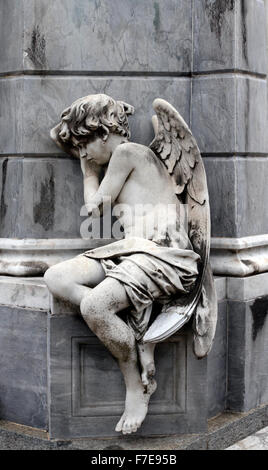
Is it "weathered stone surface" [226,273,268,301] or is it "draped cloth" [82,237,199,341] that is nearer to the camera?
"draped cloth" [82,237,199,341]

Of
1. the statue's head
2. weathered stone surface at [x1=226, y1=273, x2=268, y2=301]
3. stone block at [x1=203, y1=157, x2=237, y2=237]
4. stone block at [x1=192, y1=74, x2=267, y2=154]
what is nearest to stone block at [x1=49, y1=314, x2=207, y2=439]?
weathered stone surface at [x1=226, y1=273, x2=268, y2=301]

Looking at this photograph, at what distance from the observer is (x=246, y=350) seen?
5668 mm

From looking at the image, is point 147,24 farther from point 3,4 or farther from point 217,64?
point 3,4

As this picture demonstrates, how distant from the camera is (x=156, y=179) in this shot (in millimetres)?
5305

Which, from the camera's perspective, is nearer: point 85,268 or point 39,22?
point 85,268

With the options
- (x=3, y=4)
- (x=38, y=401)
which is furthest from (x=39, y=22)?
(x=38, y=401)

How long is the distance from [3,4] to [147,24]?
1136 millimetres

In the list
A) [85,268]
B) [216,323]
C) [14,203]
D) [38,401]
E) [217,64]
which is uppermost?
[217,64]

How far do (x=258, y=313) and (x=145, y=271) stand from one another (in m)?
1.35

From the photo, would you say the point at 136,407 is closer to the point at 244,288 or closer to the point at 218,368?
the point at 218,368

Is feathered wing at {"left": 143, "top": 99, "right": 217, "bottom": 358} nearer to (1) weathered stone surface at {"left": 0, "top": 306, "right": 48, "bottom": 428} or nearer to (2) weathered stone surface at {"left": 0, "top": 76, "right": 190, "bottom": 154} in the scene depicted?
(2) weathered stone surface at {"left": 0, "top": 76, "right": 190, "bottom": 154}

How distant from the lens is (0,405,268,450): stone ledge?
509cm

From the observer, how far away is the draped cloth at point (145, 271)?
4859mm

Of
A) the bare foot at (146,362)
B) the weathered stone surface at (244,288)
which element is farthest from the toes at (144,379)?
the weathered stone surface at (244,288)
